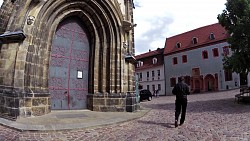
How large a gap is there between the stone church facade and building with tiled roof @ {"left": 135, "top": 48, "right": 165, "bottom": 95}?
28265mm

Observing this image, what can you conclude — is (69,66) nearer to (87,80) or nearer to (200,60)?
(87,80)

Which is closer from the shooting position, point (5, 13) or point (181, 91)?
point (181, 91)

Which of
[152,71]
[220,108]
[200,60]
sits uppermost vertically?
[200,60]

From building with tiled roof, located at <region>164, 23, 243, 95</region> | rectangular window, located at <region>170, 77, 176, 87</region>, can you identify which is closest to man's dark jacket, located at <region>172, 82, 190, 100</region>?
building with tiled roof, located at <region>164, 23, 243, 95</region>

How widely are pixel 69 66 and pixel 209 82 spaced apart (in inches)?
1123

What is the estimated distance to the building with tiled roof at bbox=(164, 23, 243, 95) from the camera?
30.2 m

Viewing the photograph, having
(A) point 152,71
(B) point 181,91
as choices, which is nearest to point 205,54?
(A) point 152,71

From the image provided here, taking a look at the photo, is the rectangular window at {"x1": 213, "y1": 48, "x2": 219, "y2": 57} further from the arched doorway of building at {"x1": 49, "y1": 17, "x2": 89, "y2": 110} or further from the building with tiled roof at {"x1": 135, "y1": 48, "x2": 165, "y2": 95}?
the arched doorway of building at {"x1": 49, "y1": 17, "x2": 89, "y2": 110}

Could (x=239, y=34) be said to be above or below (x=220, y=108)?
above

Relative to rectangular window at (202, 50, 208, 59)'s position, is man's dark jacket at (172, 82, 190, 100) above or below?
below

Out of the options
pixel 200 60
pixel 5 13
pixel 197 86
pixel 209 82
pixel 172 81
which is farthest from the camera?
pixel 172 81

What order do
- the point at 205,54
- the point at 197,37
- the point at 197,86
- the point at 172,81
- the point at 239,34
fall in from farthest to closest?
1. the point at 172,81
2. the point at 197,37
3. the point at 197,86
4. the point at 205,54
5. the point at 239,34

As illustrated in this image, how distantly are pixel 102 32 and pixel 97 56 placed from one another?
120 centimetres

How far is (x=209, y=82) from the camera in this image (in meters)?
32.2
